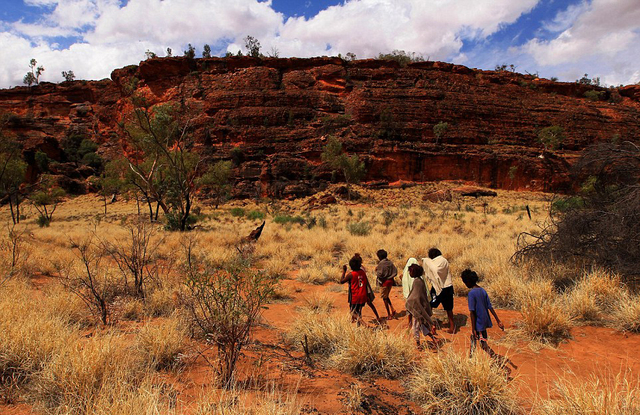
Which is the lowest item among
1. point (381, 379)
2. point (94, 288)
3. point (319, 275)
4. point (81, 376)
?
point (319, 275)

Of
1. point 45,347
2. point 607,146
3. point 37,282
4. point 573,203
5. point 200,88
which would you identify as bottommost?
point 37,282

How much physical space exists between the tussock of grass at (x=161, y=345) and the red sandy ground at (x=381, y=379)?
0.75 ft

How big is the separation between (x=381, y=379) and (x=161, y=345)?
2.34 meters

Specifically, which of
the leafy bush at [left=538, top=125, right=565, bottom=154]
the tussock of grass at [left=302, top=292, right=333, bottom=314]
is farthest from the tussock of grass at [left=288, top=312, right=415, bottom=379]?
the leafy bush at [left=538, top=125, right=565, bottom=154]

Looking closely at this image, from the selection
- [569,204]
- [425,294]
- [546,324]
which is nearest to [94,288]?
[425,294]

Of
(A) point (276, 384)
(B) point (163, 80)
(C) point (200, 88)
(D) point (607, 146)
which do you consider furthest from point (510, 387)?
(B) point (163, 80)

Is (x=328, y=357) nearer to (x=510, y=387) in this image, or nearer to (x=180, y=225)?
(x=510, y=387)

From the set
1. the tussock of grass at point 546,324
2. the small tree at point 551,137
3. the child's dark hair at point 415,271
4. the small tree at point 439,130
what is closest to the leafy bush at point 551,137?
the small tree at point 551,137

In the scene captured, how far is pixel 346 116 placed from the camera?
Answer: 148ft

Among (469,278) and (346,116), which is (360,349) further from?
(346,116)

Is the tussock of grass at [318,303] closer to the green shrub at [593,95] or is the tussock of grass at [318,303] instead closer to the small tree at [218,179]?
the small tree at [218,179]

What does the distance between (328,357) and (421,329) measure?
1394 mm

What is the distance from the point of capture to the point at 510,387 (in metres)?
2.94

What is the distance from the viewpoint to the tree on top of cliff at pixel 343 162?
36.9m
